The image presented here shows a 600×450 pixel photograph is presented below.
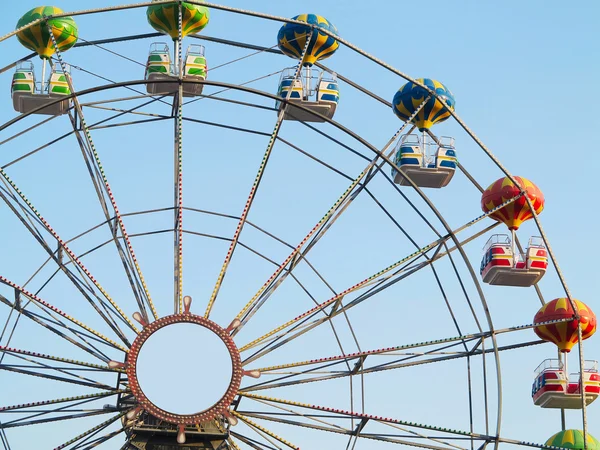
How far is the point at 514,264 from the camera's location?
103ft

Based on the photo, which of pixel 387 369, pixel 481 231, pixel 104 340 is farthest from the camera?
pixel 481 231

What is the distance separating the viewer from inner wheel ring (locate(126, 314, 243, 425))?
26.4m

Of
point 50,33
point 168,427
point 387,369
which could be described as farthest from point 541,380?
point 50,33

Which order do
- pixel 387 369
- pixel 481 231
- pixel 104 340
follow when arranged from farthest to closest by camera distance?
1. pixel 481 231
2. pixel 387 369
3. pixel 104 340

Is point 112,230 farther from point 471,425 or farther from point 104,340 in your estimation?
point 471,425

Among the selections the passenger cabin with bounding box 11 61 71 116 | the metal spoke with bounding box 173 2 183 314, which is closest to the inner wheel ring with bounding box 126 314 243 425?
the metal spoke with bounding box 173 2 183 314

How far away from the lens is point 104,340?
27.0 m

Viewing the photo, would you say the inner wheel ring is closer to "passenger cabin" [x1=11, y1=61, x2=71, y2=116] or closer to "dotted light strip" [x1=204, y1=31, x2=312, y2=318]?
"dotted light strip" [x1=204, y1=31, x2=312, y2=318]

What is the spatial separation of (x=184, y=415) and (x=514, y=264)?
885 centimetres

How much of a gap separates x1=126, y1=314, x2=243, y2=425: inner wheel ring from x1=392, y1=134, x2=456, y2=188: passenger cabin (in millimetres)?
6327

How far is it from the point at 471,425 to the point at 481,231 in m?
4.42

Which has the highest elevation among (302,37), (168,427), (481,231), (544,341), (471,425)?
(302,37)

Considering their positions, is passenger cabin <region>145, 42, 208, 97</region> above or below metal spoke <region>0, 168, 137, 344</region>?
above

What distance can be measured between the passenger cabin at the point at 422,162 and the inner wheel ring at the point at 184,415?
20.8 feet
